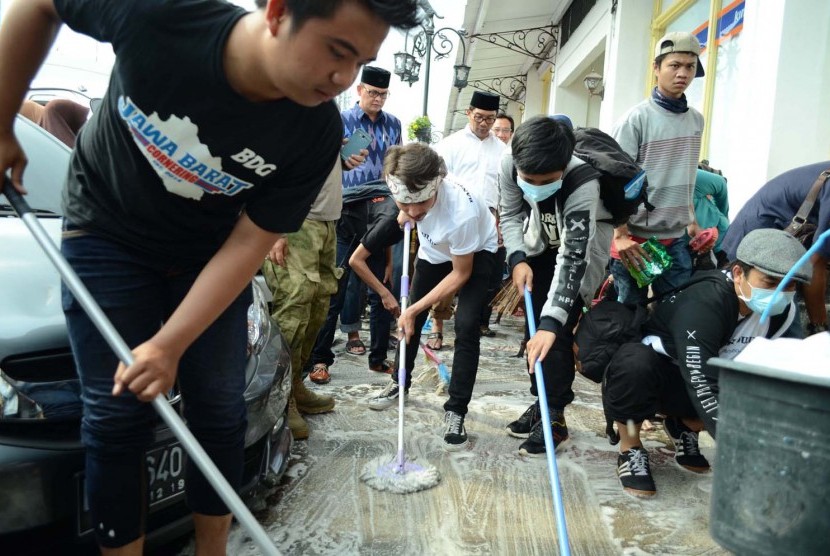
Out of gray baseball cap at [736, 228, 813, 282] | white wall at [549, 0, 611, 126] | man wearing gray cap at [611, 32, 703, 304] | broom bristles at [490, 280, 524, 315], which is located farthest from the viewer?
white wall at [549, 0, 611, 126]

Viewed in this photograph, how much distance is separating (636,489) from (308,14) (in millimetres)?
2362

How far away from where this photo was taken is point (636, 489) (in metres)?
2.77

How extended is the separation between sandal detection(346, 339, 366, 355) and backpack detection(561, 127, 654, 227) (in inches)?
99.6

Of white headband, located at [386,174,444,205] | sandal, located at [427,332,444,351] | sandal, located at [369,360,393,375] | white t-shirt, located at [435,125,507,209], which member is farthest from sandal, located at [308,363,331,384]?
white t-shirt, located at [435,125,507,209]

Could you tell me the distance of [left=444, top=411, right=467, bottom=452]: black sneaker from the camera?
10.6ft

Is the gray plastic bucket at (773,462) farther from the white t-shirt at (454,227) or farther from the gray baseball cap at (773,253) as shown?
the white t-shirt at (454,227)

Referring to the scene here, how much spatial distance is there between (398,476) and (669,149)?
231 cm

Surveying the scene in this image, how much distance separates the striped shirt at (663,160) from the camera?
3572 mm

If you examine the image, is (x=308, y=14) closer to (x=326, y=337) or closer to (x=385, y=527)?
(x=385, y=527)

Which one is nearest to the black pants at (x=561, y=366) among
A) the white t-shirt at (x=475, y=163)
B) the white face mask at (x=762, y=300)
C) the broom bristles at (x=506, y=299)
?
the white face mask at (x=762, y=300)

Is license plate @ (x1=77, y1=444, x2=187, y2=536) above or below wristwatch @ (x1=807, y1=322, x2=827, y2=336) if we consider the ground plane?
below

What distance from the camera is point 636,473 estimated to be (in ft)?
9.25

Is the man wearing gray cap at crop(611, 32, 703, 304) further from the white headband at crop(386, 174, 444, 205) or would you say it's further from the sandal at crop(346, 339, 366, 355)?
the sandal at crop(346, 339, 366, 355)

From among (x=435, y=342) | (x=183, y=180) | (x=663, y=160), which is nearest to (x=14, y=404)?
(x=183, y=180)
